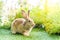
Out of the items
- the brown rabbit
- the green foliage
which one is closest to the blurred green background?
the green foliage

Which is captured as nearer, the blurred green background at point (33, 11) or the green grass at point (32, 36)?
the green grass at point (32, 36)

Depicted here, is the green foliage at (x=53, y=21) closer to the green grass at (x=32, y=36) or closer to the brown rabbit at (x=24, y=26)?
the green grass at (x=32, y=36)

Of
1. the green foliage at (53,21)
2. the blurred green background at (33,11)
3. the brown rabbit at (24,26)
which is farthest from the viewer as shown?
the blurred green background at (33,11)

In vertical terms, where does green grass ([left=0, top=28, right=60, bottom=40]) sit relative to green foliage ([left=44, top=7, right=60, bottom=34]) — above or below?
below

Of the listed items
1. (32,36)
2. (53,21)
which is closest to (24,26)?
(32,36)

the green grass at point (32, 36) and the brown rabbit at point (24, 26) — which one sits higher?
the brown rabbit at point (24, 26)

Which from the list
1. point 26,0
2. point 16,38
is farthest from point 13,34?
point 26,0

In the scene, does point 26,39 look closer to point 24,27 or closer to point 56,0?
point 24,27

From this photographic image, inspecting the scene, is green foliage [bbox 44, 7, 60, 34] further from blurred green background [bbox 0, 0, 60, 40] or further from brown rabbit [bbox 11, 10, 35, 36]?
brown rabbit [bbox 11, 10, 35, 36]

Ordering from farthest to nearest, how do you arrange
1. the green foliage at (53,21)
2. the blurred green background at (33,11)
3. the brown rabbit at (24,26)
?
the blurred green background at (33,11)
the green foliage at (53,21)
the brown rabbit at (24,26)

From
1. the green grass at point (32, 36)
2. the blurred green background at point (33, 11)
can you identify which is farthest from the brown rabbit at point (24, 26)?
the blurred green background at point (33, 11)

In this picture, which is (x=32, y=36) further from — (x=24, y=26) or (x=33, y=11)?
(x=33, y=11)
